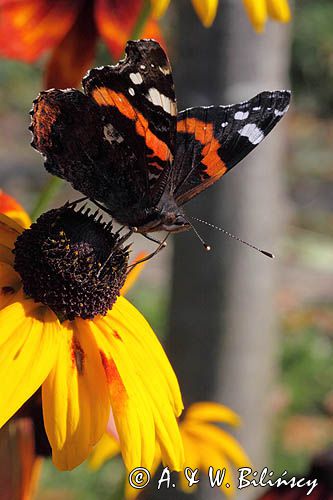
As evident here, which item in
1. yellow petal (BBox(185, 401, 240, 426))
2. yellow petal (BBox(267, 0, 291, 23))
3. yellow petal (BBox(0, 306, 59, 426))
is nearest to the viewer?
yellow petal (BBox(0, 306, 59, 426))

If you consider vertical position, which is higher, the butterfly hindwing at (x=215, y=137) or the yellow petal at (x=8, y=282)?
the butterfly hindwing at (x=215, y=137)

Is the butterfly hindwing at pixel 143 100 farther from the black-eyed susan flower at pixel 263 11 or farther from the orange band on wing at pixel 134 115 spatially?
the black-eyed susan flower at pixel 263 11

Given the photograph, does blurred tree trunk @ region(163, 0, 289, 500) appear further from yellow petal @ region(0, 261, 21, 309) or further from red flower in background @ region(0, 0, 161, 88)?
yellow petal @ region(0, 261, 21, 309)

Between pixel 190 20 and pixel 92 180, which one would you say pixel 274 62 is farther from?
pixel 92 180

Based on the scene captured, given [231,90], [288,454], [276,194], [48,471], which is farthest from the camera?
[288,454]

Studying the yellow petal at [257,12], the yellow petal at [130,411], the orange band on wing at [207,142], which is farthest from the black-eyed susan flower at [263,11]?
the yellow petal at [130,411]

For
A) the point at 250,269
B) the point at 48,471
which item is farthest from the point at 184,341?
the point at 48,471

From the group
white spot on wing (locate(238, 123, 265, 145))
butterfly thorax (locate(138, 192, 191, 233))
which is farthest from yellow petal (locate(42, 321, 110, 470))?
white spot on wing (locate(238, 123, 265, 145))
